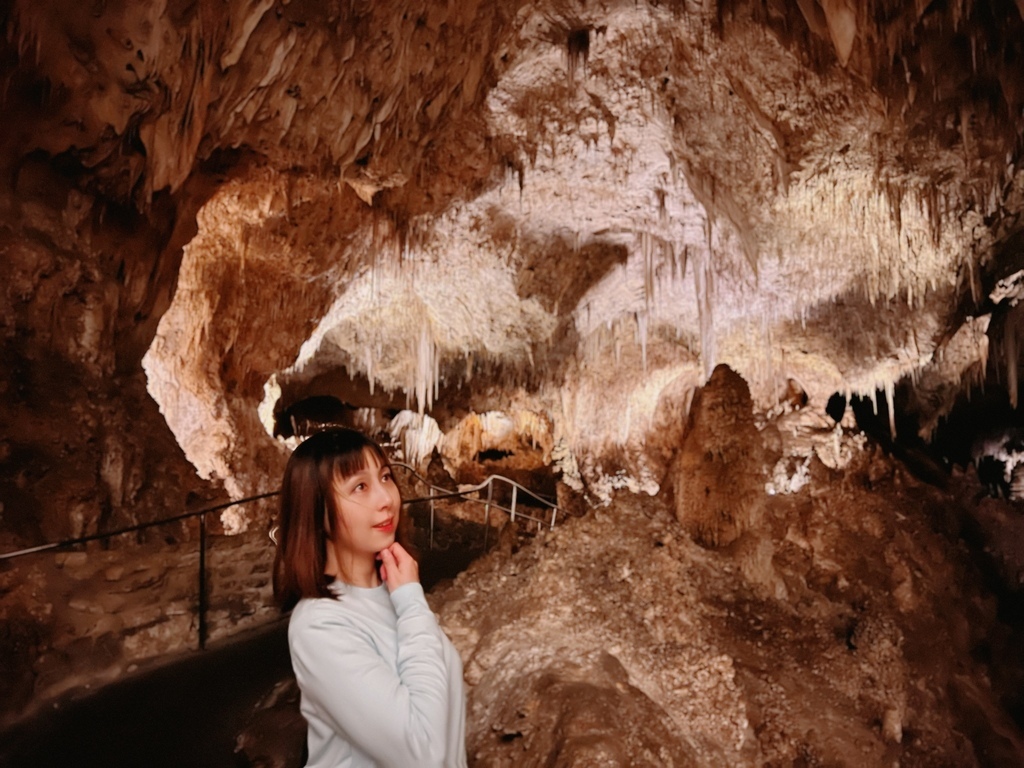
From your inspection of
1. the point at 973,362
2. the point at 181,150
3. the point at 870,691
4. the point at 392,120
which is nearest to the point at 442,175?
the point at 392,120

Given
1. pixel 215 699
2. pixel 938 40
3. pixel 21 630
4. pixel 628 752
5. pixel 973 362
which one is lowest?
pixel 215 699

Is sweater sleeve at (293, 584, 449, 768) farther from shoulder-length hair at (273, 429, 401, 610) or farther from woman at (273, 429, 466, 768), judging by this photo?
shoulder-length hair at (273, 429, 401, 610)

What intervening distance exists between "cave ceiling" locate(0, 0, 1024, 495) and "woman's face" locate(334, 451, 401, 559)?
14.9 feet

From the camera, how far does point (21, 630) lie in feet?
13.5

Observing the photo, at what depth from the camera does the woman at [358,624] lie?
1286 millimetres

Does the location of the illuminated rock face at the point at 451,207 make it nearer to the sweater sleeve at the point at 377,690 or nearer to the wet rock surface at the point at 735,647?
the wet rock surface at the point at 735,647

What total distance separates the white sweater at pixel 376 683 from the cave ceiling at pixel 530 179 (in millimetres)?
4785

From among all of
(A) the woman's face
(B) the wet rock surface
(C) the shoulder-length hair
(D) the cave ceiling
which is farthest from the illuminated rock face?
(A) the woman's face

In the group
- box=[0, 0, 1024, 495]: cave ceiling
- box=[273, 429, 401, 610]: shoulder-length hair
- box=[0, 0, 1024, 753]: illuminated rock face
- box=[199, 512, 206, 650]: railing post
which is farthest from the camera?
box=[0, 0, 1024, 495]: cave ceiling

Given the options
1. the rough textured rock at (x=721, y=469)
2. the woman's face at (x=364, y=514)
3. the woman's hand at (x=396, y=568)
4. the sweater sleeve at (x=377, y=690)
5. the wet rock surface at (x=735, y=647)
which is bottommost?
the wet rock surface at (x=735, y=647)

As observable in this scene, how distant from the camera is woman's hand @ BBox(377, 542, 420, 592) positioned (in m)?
1.55

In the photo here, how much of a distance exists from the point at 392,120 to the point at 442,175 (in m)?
1.42

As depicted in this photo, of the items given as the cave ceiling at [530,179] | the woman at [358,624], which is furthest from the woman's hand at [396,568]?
the cave ceiling at [530,179]

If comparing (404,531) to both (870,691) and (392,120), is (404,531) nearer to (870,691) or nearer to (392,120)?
(870,691)
